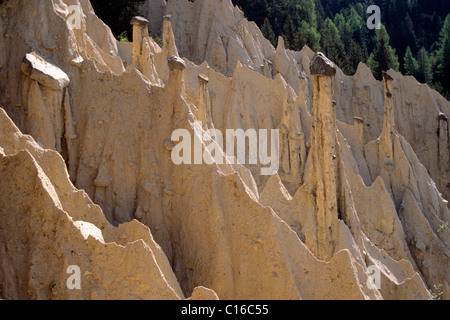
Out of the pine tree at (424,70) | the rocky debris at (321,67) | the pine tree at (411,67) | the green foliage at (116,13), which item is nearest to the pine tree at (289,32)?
the pine tree at (411,67)

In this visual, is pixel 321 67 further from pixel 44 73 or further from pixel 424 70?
pixel 424 70

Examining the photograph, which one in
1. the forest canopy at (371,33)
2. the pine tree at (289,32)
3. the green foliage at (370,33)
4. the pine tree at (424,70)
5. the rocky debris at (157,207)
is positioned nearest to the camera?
the rocky debris at (157,207)

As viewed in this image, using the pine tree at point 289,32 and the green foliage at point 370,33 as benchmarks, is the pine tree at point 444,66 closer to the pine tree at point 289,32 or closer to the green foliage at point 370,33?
the green foliage at point 370,33

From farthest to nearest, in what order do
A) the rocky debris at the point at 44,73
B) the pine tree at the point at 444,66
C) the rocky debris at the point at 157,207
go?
the pine tree at the point at 444,66
the rocky debris at the point at 44,73
the rocky debris at the point at 157,207

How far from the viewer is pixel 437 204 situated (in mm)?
25953

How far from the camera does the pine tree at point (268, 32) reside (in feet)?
148

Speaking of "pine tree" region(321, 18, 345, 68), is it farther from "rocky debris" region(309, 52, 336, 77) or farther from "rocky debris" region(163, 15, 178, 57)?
"rocky debris" region(309, 52, 336, 77)

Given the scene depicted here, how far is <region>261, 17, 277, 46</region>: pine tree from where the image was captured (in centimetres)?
4497

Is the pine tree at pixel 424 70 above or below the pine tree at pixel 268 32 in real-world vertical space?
below

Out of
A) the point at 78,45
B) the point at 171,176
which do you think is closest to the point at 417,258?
the point at 171,176

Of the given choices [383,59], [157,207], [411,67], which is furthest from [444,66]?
[157,207]

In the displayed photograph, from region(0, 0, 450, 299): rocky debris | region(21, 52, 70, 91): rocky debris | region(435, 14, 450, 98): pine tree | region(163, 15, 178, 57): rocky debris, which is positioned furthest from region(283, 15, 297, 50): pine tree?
region(21, 52, 70, 91): rocky debris
